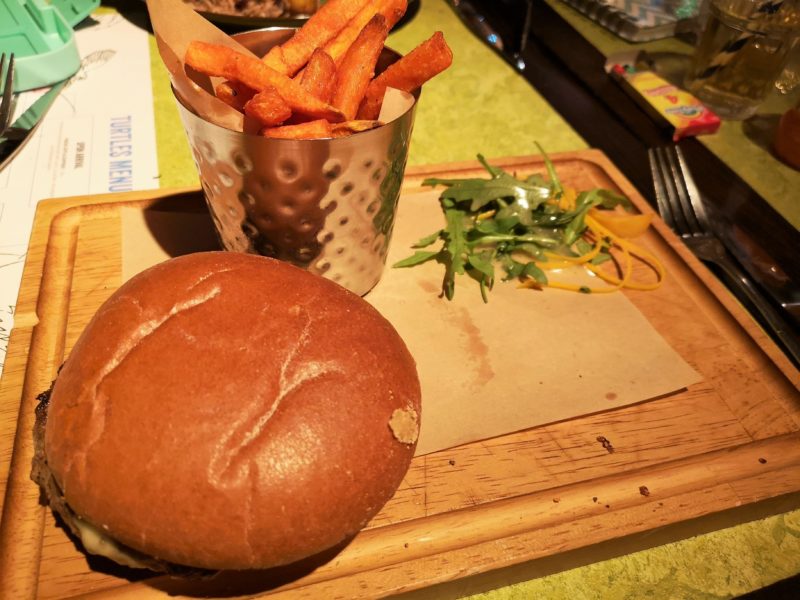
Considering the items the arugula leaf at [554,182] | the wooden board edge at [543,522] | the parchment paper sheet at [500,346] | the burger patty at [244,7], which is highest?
the burger patty at [244,7]

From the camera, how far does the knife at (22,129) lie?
78.4 inches

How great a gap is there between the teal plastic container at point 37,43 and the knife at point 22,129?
129 mm

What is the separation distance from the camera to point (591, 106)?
2633 millimetres

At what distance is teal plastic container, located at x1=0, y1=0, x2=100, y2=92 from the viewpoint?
2.24 m

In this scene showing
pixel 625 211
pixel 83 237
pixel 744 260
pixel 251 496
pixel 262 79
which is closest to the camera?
pixel 251 496

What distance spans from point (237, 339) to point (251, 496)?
27 cm

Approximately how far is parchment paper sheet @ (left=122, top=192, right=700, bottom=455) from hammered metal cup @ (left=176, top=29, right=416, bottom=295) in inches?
7.9

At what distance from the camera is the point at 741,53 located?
8.09 feet

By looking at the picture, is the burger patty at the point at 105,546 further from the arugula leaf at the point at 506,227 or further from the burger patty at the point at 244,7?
the burger patty at the point at 244,7

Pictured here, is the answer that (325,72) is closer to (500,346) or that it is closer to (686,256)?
(500,346)

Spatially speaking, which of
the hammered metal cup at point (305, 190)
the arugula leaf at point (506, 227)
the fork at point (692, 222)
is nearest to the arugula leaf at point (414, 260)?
the arugula leaf at point (506, 227)

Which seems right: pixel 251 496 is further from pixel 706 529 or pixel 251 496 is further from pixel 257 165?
pixel 706 529

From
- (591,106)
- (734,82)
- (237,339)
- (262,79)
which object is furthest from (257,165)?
(734,82)

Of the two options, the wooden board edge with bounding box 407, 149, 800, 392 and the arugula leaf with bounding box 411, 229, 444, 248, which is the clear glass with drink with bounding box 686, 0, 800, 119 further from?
the arugula leaf with bounding box 411, 229, 444, 248
